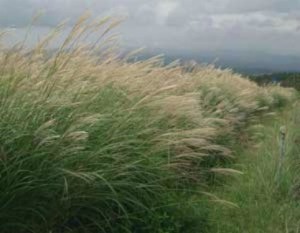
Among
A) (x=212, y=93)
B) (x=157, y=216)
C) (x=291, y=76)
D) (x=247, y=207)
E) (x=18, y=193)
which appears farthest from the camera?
(x=291, y=76)

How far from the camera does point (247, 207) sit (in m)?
6.52

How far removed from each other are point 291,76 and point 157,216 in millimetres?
39423

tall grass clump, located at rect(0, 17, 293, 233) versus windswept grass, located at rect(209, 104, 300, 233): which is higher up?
tall grass clump, located at rect(0, 17, 293, 233)

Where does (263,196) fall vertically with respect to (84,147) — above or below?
below

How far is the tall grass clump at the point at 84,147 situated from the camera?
4.60 meters

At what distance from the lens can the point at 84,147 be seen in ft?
15.7

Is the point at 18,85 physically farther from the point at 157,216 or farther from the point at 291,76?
the point at 291,76

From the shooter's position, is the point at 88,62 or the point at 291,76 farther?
the point at 291,76

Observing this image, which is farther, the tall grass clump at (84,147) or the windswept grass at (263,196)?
the windswept grass at (263,196)

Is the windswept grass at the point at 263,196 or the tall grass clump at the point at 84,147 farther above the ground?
the tall grass clump at the point at 84,147

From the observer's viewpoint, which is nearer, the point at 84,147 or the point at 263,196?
the point at 84,147

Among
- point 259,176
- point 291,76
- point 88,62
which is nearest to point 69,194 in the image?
point 88,62

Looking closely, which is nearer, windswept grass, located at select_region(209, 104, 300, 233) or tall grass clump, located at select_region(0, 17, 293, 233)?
tall grass clump, located at select_region(0, 17, 293, 233)

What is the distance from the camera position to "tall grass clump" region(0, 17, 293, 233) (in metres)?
4.60
